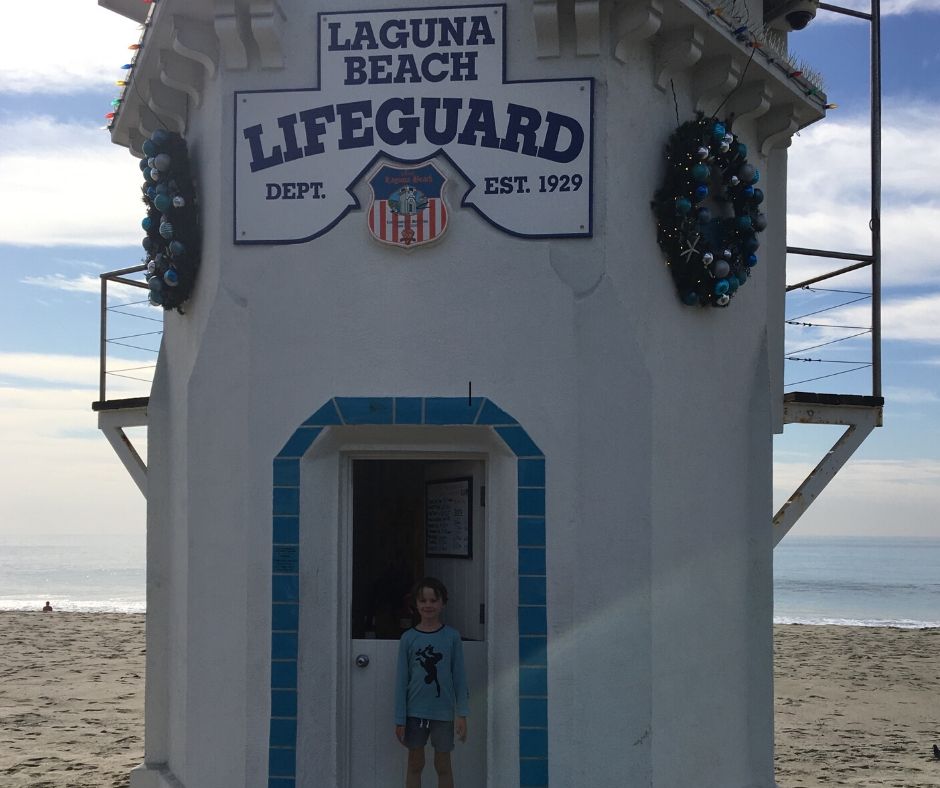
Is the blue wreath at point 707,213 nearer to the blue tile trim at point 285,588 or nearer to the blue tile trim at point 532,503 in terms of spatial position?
the blue tile trim at point 532,503

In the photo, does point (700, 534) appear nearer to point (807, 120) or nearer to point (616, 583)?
point (616, 583)

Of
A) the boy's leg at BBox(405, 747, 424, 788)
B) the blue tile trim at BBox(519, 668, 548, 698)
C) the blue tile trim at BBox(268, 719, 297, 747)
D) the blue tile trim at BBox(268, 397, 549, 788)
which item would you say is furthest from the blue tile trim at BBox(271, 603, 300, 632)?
the blue tile trim at BBox(519, 668, 548, 698)

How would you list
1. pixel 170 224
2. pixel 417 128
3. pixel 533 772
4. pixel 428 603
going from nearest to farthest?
1. pixel 533 772
2. pixel 428 603
3. pixel 417 128
4. pixel 170 224

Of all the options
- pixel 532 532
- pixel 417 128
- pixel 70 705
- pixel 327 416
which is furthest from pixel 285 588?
pixel 70 705

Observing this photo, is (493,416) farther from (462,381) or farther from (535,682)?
(535,682)

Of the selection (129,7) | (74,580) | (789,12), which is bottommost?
(74,580)

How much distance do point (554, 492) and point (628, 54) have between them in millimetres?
2879

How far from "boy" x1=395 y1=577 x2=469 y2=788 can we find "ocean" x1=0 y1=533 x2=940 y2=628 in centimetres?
2603

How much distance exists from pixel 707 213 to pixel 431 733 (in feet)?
12.7

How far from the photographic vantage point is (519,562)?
21.0 feet

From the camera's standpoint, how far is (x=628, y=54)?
676 centimetres

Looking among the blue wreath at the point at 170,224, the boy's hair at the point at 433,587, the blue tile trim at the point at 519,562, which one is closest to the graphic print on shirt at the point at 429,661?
the boy's hair at the point at 433,587

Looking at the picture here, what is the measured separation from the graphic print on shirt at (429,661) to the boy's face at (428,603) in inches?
7.2

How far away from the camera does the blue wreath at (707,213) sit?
6.90 meters
